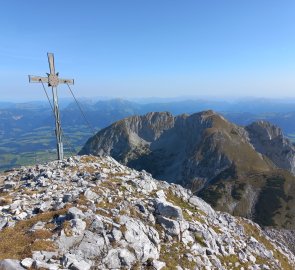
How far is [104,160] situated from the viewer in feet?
128

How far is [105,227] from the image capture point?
70.3 feet

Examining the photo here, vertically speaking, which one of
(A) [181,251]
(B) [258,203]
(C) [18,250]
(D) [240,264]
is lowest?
(B) [258,203]

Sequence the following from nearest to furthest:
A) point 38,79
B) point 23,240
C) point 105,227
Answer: point 23,240
point 105,227
point 38,79

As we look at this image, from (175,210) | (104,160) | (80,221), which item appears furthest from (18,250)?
(104,160)

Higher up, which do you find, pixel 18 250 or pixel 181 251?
pixel 18 250

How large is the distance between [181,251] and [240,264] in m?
7.43

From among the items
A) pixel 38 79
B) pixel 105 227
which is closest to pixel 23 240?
pixel 105 227

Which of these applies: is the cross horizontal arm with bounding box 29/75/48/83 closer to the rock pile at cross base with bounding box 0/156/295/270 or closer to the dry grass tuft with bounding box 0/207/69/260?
the rock pile at cross base with bounding box 0/156/295/270

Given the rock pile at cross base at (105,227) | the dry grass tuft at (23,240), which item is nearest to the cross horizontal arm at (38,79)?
the rock pile at cross base at (105,227)

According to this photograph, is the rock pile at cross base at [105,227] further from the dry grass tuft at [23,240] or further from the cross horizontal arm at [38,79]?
the cross horizontal arm at [38,79]

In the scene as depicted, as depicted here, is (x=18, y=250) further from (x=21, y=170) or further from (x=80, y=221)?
(x=21, y=170)

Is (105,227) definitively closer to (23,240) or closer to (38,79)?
(23,240)

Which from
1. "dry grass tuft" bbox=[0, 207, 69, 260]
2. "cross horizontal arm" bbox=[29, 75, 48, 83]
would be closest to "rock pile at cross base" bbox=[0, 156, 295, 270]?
"dry grass tuft" bbox=[0, 207, 69, 260]

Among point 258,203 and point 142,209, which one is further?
point 258,203
